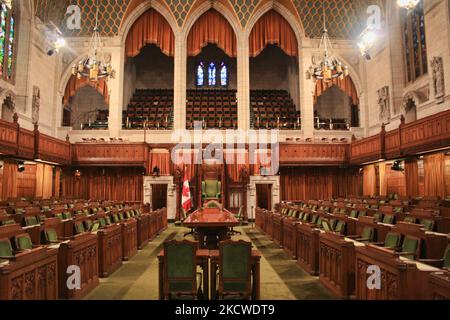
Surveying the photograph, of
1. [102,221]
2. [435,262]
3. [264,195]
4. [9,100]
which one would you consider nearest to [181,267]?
[435,262]

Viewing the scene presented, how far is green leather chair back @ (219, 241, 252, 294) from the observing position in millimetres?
3666

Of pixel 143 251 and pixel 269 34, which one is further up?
pixel 269 34

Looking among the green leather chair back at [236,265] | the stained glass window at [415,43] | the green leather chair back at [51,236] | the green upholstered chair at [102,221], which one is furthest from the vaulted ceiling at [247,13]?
the green leather chair back at [236,265]

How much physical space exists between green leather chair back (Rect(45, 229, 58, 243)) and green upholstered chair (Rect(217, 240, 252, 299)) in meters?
2.87

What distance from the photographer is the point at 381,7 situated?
51.0 ft

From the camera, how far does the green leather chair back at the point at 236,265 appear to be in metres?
3.67

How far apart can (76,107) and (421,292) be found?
22.2 metres

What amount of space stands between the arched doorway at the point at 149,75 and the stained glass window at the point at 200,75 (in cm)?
190

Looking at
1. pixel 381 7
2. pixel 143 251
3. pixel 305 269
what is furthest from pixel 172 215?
pixel 381 7

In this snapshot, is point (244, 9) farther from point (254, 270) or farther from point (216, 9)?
point (254, 270)

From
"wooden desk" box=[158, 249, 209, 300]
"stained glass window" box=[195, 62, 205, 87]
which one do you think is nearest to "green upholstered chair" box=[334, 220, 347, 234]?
"wooden desk" box=[158, 249, 209, 300]
